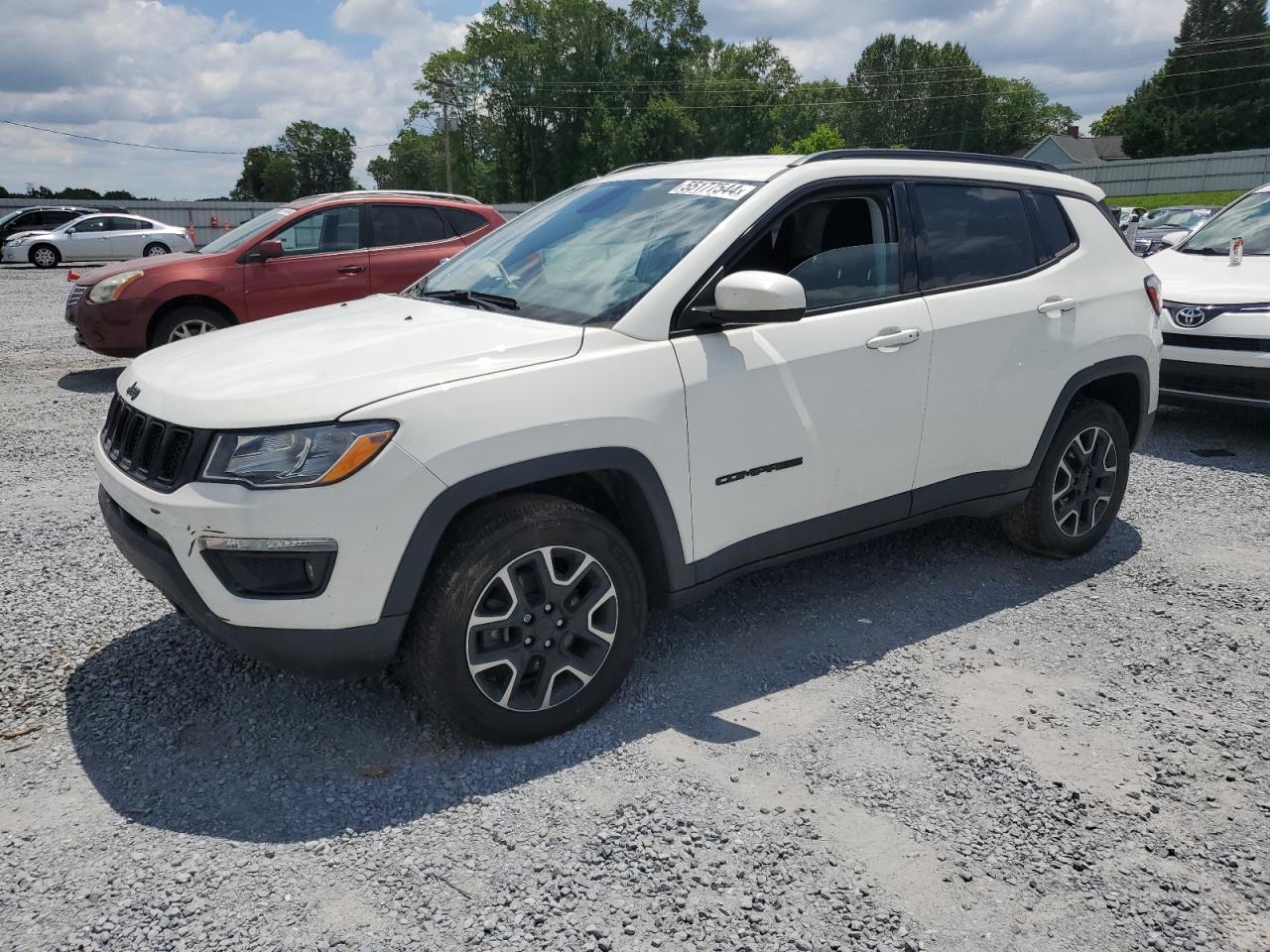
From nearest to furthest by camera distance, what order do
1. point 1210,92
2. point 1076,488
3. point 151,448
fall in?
point 151,448 < point 1076,488 < point 1210,92

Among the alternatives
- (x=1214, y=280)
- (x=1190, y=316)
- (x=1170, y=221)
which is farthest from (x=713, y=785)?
(x=1170, y=221)

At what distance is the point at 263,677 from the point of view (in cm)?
368

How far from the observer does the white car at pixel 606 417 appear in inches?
111

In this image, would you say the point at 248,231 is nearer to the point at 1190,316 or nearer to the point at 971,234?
the point at 971,234

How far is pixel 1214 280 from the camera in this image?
7508 millimetres

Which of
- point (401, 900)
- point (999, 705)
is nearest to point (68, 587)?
point (401, 900)

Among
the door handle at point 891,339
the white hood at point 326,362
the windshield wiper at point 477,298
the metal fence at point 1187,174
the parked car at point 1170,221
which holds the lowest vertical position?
the white hood at point 326,362

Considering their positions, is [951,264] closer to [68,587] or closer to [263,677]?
[263,677]

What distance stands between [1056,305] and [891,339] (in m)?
1.07

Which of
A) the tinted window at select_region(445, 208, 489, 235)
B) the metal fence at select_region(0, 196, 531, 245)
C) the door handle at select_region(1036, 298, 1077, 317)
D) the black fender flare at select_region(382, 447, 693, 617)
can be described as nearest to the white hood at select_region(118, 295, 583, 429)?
the black fender flare at select_region(382, 447, 693, 617)

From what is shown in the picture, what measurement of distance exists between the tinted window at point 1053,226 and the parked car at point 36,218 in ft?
94.1

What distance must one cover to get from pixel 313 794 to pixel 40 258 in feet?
89.8

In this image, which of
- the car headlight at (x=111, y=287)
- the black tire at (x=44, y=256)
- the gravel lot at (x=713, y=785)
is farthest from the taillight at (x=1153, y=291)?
the black tire at (x=44, y=256)

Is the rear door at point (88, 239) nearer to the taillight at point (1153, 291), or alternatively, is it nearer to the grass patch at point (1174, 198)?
the taillight at point (1153, 291)
